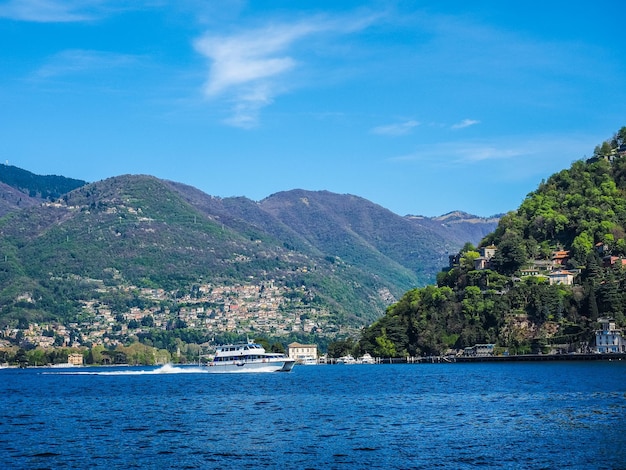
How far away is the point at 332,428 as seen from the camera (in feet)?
207

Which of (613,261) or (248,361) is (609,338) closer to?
(613,261)

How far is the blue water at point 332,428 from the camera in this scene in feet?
162

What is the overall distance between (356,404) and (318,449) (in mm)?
29705

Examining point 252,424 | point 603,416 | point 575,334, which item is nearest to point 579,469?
point 603,416

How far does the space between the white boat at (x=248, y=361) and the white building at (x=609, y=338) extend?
185 feet

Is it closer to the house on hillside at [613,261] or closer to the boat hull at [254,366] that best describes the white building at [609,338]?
the house on hillside at [613,261]

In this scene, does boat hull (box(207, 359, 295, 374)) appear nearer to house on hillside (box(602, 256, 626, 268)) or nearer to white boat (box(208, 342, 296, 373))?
white boat (box(208, 342, 296, 373))

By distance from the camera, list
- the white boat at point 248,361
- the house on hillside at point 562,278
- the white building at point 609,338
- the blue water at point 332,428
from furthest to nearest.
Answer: the house on hillside at point 562,278 < the white building at point 609,338 < the white boat at point 248,361 < the blue water at point 332,428

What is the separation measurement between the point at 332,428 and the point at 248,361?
340 ft

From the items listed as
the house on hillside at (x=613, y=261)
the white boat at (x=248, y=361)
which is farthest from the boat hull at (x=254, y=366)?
the house on hillside at (x=613, y=261)

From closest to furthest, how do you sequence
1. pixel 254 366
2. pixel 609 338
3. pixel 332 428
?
pixel 332 428, pixel 254 366, pixel 609 338

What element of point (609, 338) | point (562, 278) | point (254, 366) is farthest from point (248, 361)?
point (562, 278)

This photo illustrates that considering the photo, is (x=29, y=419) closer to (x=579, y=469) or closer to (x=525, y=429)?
(x=525, y=429)

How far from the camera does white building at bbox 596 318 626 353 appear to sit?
170m
